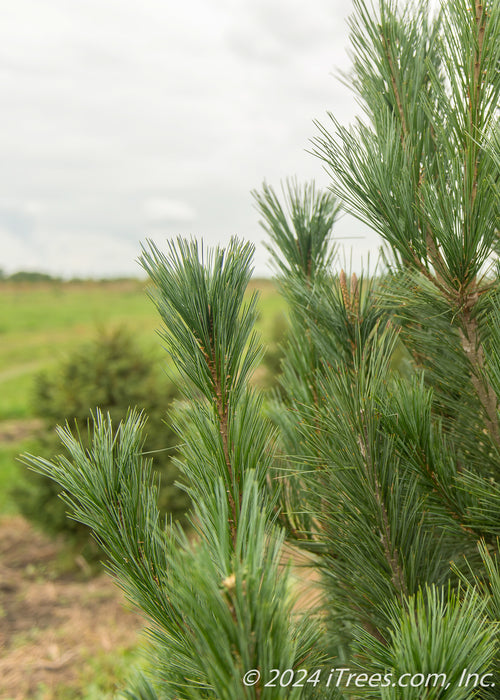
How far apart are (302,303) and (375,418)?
49cm

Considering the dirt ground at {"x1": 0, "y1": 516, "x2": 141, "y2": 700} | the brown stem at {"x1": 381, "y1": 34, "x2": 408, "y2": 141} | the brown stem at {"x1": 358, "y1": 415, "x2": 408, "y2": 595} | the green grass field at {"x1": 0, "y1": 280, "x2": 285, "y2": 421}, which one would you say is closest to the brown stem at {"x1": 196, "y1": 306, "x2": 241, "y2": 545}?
the brown stem at {"x1": 358, "y1": 415, "x2": 408, "y2": 595}

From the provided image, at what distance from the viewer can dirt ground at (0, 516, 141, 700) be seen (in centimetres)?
380

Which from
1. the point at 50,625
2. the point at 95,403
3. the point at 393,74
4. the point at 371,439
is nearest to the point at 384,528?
the point at 371,439

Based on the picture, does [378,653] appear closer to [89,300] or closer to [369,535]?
[369,535]

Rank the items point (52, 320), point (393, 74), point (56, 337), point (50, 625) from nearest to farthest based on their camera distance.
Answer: point (393, 74) → point (50, 625) → point (56, 337) → point (52, 320)

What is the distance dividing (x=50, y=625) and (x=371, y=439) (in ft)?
14.9

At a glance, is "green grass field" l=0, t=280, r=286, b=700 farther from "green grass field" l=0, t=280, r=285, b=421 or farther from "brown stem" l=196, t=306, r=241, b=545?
"brown stem" l=196, t=306, r=241, b=545

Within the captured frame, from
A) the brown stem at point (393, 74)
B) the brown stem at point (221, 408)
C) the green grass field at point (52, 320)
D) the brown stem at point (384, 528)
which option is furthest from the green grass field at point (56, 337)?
the brown stem at point (393, 74)

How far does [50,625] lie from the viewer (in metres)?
4.55

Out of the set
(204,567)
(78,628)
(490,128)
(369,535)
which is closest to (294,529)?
(369,535)

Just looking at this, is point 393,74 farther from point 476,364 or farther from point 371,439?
point 371,439

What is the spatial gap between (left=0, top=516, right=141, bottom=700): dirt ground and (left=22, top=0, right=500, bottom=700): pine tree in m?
2.76

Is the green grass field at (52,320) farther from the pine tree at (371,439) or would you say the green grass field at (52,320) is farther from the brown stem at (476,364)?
the brown stem at (476,364)

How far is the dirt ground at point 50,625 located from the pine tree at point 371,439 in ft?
9.07
